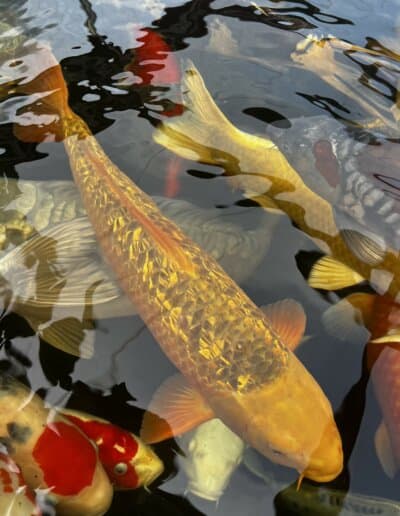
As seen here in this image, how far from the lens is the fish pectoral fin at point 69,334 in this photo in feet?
7.43

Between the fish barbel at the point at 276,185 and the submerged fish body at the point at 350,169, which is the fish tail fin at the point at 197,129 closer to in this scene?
the fish barbel at the point at 276,185

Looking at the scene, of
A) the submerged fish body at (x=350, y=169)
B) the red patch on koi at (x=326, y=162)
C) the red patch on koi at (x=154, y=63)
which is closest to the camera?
the submerged fish body at (x=350, y=169)

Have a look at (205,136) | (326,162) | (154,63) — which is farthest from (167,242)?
(154,63)

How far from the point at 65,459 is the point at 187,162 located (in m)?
1.63

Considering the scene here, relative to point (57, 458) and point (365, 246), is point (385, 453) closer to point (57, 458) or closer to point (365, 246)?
point (365, 246)

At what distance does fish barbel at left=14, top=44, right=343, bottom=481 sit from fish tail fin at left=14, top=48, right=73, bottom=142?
0.80 metres

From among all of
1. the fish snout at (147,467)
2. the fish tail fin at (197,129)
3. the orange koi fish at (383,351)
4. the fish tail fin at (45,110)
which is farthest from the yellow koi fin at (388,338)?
the fish tail fin at (45,110)

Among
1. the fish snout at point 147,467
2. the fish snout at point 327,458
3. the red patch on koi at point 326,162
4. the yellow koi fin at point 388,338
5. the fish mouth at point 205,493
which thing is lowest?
the fish mouth at point 205,493

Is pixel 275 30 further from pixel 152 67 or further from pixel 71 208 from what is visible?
pixel 71 208

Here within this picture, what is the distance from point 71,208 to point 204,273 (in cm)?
96

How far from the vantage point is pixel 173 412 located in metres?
2.01

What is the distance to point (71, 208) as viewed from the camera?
2.71 m

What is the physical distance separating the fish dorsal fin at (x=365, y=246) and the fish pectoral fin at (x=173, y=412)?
0.98 meters

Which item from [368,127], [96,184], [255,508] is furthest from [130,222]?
[368,127]
